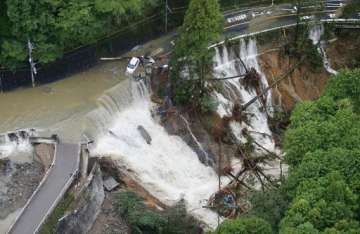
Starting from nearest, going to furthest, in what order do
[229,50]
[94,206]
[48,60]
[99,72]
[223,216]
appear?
[94,206] < [223,216] < [48,60] < [99,72] < [229,50]

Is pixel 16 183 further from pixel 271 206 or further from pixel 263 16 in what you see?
pixel 263 16

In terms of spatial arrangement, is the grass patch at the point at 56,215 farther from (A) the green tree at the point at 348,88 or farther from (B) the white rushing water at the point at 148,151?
(A) the green tree at the point at 348,88

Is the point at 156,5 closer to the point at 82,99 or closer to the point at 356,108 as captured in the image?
the point at 82,99

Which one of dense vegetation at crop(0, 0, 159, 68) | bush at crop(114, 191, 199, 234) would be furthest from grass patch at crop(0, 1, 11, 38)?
bush at crop(114, 191, 199, 234)

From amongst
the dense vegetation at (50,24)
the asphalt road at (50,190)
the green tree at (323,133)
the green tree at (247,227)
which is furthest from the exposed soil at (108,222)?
the dense vegetation at (50,24)

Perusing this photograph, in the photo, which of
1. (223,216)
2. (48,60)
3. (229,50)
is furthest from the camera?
(229,50)

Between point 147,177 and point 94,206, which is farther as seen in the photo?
point 147,177

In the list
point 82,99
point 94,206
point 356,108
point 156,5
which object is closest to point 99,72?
point 82,99

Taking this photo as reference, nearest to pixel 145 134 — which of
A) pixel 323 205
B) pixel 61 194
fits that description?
pixel 61 194

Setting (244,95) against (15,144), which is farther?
(244,95)
